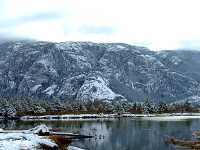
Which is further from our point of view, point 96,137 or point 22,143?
point 96,137

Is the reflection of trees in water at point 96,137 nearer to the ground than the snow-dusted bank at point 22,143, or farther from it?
nearer to the ground

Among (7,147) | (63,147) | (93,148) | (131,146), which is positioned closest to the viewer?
(7,147)

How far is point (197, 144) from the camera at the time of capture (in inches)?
3718

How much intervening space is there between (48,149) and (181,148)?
41546 mm

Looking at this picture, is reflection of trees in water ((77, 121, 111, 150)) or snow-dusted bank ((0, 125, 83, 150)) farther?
reflection of trees in water ((77, 121, 111, 150))

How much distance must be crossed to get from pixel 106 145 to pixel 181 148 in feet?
57.2

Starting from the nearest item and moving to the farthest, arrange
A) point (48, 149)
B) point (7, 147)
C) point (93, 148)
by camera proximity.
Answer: point (7, 147) < point (48, 149) < point (93, 148)

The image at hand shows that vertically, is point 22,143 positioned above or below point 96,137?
above

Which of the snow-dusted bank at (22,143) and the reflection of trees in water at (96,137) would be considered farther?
the reflection of trees in water at (96,137)

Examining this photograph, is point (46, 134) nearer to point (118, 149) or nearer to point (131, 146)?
point (118, 149)

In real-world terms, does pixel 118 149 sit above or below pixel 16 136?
below

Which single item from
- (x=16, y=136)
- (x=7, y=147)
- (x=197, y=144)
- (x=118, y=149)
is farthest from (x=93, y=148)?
(x=7, y=147)

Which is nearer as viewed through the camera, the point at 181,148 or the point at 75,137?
the point at 181,148

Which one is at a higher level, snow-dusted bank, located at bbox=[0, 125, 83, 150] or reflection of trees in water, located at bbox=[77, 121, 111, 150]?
snow-dusted bank, located at bbox=[0, 125, 83, 150]
